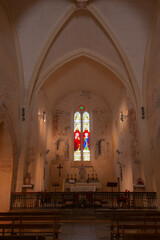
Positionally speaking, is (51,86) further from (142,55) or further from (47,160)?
(142,55)

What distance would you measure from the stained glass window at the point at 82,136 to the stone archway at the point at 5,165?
345 inches

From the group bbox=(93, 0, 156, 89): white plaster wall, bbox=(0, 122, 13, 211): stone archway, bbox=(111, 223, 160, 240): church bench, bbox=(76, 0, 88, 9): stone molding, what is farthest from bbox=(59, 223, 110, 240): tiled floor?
bbox=(76, 0, 88, 9): stone molding

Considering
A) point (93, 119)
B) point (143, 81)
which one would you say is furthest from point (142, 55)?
point (93, 119)

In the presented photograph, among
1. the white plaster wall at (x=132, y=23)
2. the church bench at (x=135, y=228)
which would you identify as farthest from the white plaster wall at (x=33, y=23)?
the church bench at (x=135, y=228)

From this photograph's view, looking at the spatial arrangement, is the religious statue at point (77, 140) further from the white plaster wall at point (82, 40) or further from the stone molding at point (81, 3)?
the stone molding at point (81, 3)

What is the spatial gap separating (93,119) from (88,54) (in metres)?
7.23

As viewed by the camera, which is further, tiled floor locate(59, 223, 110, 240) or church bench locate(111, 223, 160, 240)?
tiled floor locate(59, 223, 110, 240)

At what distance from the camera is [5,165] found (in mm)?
10789

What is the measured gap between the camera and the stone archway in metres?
10.00

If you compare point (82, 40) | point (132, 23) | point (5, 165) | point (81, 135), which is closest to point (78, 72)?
point (82, 40)

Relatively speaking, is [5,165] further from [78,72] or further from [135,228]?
[78,72]

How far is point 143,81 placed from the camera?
40.2 feet

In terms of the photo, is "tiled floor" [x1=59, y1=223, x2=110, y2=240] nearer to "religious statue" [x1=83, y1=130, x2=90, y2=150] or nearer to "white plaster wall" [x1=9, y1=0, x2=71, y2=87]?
"white plaster wall" [x1=9, y1=0, x2=71, y2=87]

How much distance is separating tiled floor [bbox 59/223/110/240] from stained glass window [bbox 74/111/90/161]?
11.0m
